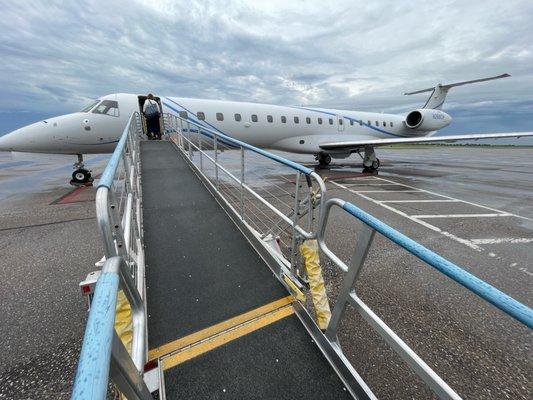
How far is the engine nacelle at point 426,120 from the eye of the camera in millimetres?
18078

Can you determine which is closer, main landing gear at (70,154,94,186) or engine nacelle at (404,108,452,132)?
main landing gear at (70,154,94,186)

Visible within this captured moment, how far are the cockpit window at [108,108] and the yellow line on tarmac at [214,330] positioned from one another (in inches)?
387

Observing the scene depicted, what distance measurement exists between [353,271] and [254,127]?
37.2 feet

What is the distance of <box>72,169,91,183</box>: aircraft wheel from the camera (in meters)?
9.88

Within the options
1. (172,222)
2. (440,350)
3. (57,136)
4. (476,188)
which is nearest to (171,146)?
(57,136)

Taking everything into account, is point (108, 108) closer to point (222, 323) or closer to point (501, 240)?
point (222, 323)

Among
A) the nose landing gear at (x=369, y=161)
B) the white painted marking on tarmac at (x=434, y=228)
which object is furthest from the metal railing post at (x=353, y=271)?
the nose landing gear at (x=369, y=161)

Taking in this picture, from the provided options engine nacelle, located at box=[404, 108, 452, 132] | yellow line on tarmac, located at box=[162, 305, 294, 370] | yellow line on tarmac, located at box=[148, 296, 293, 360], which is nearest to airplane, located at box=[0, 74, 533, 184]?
engine nacelle, located at box=[404, 108, 452, 132]

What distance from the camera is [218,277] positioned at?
284 cm

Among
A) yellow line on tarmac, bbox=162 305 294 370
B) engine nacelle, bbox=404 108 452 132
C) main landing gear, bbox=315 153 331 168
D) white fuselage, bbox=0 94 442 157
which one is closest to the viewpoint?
yellow line on tarmac, bbox=162 305 294 370

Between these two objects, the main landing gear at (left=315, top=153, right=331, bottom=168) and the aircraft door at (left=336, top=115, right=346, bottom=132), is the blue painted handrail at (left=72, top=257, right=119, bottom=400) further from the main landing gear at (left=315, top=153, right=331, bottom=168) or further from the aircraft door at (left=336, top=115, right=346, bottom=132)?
the main landing gear at (left=315, top=153, right=331, bottom=168)

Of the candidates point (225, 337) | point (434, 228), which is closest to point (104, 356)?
point (225, 337)

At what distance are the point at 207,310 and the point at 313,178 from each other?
1.58 m

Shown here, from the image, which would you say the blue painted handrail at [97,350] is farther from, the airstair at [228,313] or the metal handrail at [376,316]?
the metal handrail at [376,316]
